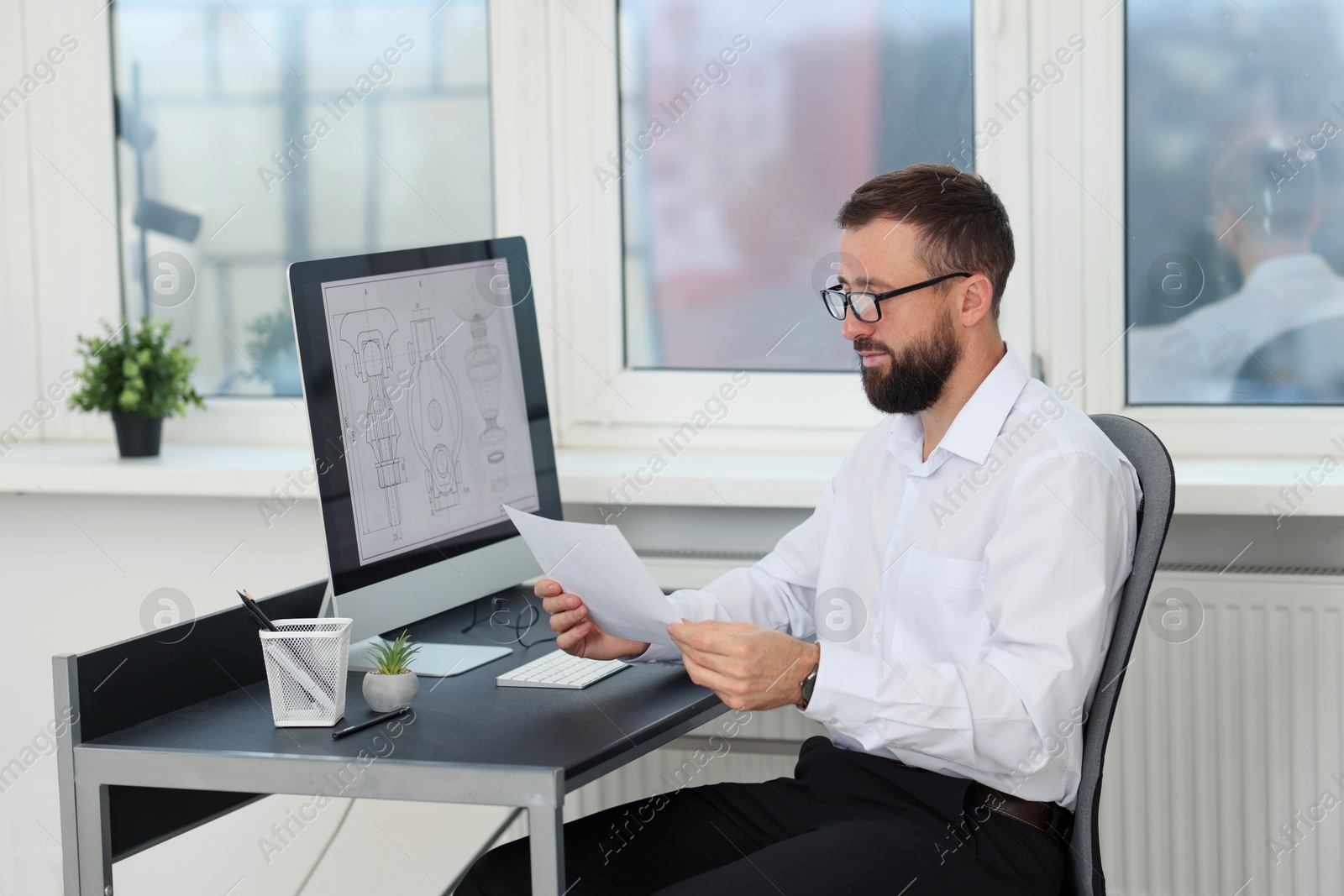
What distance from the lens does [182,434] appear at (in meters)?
2.74

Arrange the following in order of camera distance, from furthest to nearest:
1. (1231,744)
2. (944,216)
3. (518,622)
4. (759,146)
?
(759,146) → (1231,744) → (518,622) → (944,216)

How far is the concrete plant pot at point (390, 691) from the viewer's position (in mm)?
1479

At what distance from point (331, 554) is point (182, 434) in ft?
4.33

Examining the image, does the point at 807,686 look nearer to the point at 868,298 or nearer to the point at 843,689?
the point at 843,689

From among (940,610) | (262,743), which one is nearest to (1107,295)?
(940,610)

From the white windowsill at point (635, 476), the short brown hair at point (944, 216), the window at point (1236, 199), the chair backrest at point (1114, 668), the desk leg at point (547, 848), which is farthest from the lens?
the window at point (1236, 199)

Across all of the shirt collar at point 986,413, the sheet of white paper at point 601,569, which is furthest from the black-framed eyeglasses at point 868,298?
the sheet of white paper at point 601,569

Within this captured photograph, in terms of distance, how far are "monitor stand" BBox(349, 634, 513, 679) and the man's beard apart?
0.63 meters

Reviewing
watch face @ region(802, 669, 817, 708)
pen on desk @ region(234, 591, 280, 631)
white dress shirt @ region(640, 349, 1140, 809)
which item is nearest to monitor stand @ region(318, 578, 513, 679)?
pen on desk @ region(234, 591, 280, 631)

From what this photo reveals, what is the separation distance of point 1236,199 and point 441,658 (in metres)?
1.61

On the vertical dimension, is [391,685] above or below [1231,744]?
above

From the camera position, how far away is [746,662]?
54.6 inches

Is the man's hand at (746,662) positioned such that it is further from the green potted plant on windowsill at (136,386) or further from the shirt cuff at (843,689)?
the green potted plant on windowsill at (136,386)

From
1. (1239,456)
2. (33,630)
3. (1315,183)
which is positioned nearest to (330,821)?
(33,630)
